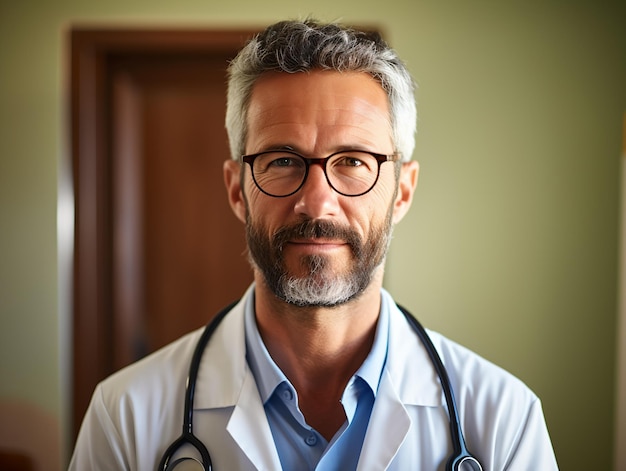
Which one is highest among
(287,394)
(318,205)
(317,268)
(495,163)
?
(495,163)

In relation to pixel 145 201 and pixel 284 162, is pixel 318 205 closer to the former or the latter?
pixel 284 162

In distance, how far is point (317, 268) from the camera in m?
0.94

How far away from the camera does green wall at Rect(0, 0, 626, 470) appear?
1.79 meters

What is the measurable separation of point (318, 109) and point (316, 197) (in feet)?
0.52

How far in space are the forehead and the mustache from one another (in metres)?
0.14

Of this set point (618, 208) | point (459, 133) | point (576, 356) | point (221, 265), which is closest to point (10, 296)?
point (221, 265)

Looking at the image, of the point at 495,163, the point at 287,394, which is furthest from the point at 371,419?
the point at 495,163

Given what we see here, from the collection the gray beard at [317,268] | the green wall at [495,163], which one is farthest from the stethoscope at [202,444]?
the green wall at [495,163]

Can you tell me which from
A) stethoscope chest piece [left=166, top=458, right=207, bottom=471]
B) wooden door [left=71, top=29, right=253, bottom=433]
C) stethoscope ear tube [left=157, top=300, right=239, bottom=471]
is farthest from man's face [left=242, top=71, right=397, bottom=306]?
wooden door [left=71, top=29, right=253, bottom=433]

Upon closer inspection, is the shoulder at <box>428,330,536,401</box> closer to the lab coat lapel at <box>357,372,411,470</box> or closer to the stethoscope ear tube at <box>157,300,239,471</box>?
the lab coat lapel at <box>357,372,411,470</box>

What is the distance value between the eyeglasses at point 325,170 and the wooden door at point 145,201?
3.44ft

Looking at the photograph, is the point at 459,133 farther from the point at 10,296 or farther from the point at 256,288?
the point at 10,296

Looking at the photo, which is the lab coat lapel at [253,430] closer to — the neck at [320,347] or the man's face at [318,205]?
the neck at [320,347]

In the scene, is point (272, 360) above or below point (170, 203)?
below
